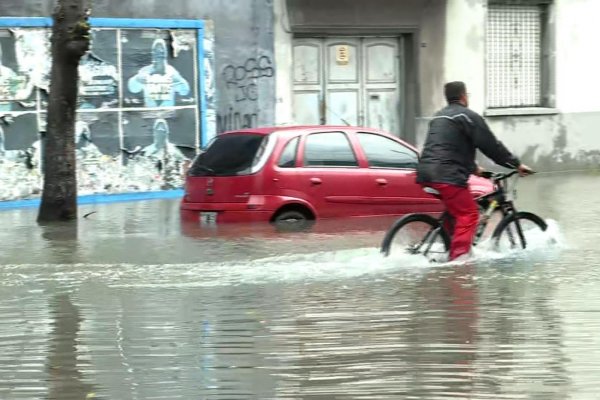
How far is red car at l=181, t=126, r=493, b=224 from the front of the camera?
Result: 12320 millimetres

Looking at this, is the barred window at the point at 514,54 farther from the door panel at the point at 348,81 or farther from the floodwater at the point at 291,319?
the floodwater at the point at 291,319

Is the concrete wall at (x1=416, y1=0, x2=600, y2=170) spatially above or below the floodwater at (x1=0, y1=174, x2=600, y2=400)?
above

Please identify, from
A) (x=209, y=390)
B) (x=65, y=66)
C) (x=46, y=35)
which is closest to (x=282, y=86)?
(x=46, y=35)

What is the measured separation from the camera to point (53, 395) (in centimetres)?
595

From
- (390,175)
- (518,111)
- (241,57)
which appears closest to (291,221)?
(390,175)

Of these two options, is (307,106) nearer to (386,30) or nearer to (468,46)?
(386,30)

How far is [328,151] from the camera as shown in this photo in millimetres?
12852

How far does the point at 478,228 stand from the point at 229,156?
351cm

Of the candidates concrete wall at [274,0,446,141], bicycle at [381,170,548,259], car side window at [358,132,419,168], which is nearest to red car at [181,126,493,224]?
car side window at [358,132,419,168]

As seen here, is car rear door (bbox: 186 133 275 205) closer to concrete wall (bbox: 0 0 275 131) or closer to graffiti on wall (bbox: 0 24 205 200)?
graffiti on wall (bbox: 0 24 205 200)

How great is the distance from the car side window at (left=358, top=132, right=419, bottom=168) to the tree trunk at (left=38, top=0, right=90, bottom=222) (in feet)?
11.6

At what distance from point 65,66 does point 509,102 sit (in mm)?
11046

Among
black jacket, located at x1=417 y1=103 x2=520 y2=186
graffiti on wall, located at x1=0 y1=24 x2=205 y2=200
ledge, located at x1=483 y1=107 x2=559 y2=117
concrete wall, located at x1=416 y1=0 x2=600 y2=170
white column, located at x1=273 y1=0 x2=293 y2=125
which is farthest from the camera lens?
ledge, located at x1=483 y1=107 x2=559 y2=117

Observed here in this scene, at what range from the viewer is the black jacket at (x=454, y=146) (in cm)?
957
